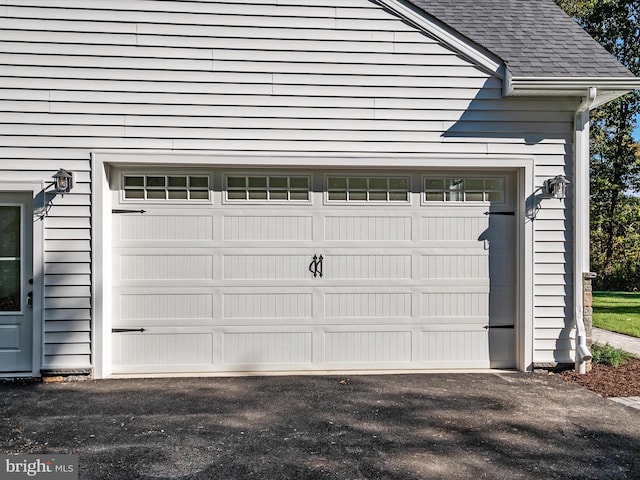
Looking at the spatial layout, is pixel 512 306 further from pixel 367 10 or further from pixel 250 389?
pixel 367 10

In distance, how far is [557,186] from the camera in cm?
501

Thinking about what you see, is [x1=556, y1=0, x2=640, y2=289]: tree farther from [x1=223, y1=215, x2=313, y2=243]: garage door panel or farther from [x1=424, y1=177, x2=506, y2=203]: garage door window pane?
[x1=223, y1=215, x2=313, y2=243]: garage door panel

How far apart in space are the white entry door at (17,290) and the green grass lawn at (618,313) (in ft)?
27.3

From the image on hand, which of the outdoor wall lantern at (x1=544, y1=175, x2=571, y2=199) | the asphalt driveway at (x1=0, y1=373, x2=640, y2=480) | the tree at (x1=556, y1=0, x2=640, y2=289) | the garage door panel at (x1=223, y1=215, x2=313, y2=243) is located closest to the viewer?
the asphalt driveway at (x1=0, y1=373, x2=640, y2=480)

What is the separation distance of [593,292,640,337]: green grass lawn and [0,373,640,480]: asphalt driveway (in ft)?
13.9

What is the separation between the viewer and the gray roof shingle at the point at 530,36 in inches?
197

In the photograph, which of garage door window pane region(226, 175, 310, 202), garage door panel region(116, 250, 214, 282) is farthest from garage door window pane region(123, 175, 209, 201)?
garage door panel region(116, 250, 214, 282)

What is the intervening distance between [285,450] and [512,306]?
314 cm

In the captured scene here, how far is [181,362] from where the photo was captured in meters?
5.04

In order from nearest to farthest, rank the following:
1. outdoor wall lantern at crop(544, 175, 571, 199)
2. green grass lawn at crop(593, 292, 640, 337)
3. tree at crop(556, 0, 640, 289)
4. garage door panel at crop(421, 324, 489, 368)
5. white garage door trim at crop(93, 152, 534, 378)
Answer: white garage door trim at crop(93, 152, 534, 378) → outdoor wall lantern at crop(544, 175, 571, 199) → garage door panel at crop(421, 324, 489, 368) → green grass lawn at crop(593, 292, 640, 337) → tree at crop(556, 0, 640, 289)

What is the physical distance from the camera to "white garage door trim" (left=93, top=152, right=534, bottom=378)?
189 inches

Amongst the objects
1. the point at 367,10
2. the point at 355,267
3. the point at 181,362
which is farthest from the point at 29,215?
the point at 367,10

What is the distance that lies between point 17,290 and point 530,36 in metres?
6.10

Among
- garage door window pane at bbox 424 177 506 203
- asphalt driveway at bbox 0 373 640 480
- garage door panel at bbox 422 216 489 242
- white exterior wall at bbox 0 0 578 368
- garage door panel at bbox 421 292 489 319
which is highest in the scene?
white exterior wall at bbox 0 0 578 368
